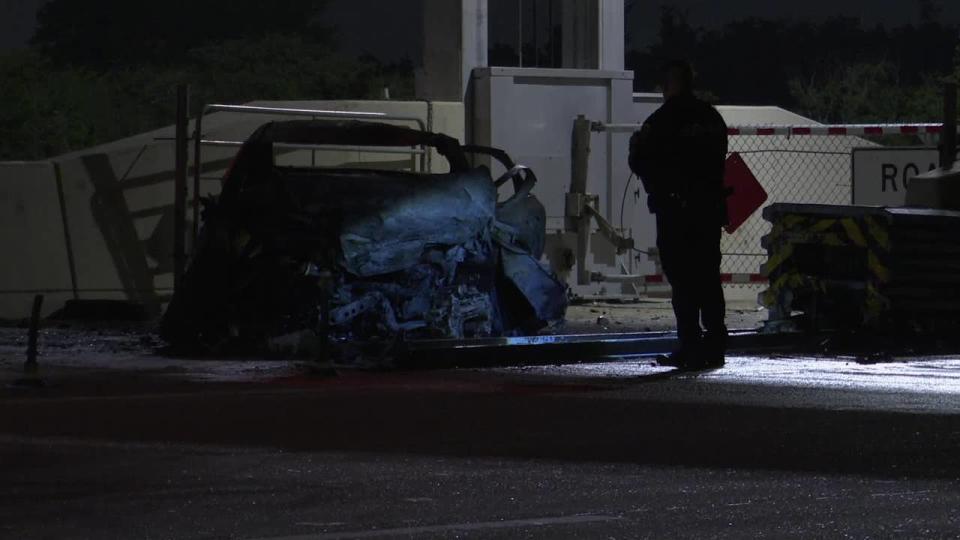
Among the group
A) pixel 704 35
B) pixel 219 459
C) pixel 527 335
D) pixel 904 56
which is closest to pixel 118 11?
pixel 704 35

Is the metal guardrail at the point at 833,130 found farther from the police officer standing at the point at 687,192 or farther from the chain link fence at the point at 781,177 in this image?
the police officer standing at the point at 687,192

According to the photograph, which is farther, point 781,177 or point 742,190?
point 781,177

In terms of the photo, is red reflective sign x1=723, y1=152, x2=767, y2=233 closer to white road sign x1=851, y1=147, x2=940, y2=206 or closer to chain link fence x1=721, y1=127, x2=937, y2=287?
chain link fence x1=721, y1=127, x2=937, y2=287

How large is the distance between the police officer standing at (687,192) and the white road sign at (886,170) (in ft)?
18.0

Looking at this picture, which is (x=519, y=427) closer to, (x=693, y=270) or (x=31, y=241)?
(x=693, y=270)

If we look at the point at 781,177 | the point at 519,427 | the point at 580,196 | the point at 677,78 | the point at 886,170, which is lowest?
the point at 519,427

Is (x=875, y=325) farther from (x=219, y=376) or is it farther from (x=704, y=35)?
(x=704, y=35)

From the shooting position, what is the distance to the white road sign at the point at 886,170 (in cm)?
1639

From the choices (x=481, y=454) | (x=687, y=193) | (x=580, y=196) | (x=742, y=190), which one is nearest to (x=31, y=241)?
(x=580, y=196)

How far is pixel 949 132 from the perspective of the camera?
48.4 ft

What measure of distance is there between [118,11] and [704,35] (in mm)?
34190

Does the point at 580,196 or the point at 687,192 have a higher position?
the point at 687,192

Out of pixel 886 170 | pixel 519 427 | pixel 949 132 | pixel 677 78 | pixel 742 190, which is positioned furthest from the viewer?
pixel 742 190

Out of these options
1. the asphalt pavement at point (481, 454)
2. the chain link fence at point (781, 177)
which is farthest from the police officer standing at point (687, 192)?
the chain link fence at point (781, 177)
